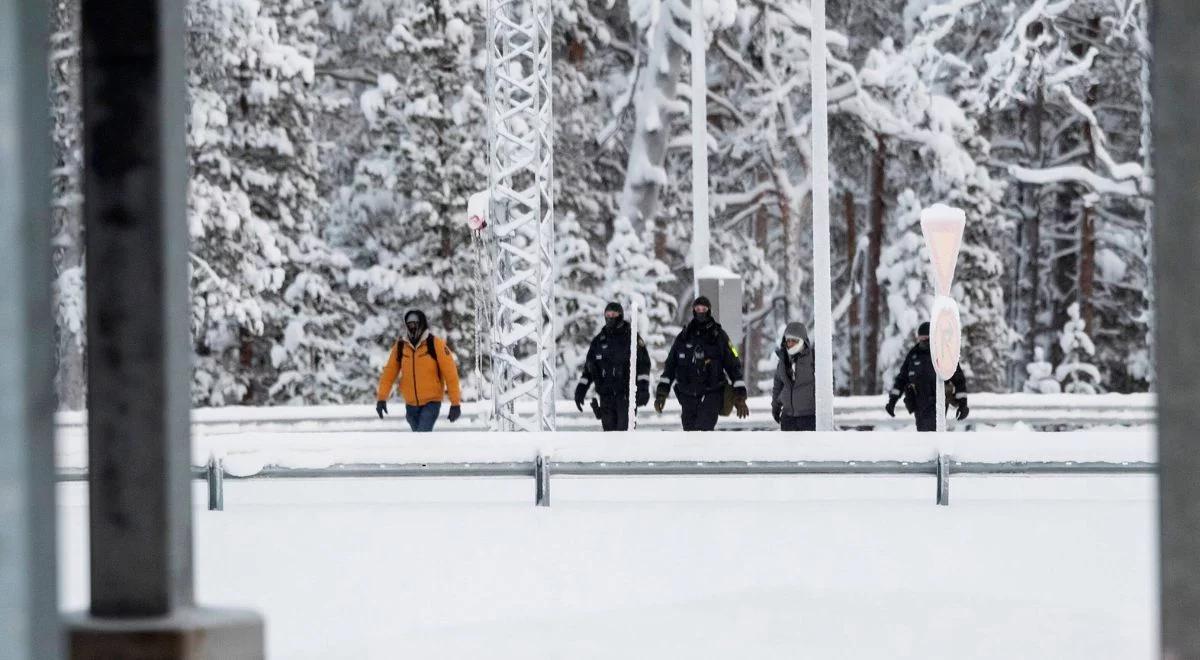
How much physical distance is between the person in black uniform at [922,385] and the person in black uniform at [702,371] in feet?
5.77

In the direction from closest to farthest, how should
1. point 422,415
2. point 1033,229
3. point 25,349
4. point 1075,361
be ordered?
point 25,349, point 422,415, point 1075,361, point 1033,229

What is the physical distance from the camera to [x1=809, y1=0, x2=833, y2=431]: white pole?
1827cm

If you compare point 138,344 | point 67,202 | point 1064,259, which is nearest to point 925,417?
point 138,344

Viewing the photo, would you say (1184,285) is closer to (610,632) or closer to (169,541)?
(169,541)

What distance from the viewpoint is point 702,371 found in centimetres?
1672

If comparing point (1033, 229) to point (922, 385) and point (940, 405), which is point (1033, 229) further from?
point (940, 405)

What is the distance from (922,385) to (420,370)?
15.4 feet

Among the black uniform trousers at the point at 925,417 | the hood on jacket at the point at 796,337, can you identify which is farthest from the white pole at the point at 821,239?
the black uniform trousers at the point at 925,417

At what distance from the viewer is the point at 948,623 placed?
27.7ft

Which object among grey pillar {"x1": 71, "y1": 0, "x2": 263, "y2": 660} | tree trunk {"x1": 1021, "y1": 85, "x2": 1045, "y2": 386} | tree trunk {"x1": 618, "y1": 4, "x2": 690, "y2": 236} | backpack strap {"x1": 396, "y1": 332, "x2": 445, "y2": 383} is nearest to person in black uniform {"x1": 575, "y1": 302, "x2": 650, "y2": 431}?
backpack strap {"x1": 396, "y1": 332, "x2": 445, "y2": 383}

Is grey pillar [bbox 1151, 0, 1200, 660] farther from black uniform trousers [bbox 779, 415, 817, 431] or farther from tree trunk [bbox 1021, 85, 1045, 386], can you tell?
tree trunk [bbox 1021, 85, 1045, 386]

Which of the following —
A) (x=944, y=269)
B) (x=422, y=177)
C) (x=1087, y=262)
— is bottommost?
(x=944, y=269)

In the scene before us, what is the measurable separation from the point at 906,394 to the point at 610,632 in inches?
393

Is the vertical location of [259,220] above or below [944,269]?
above
